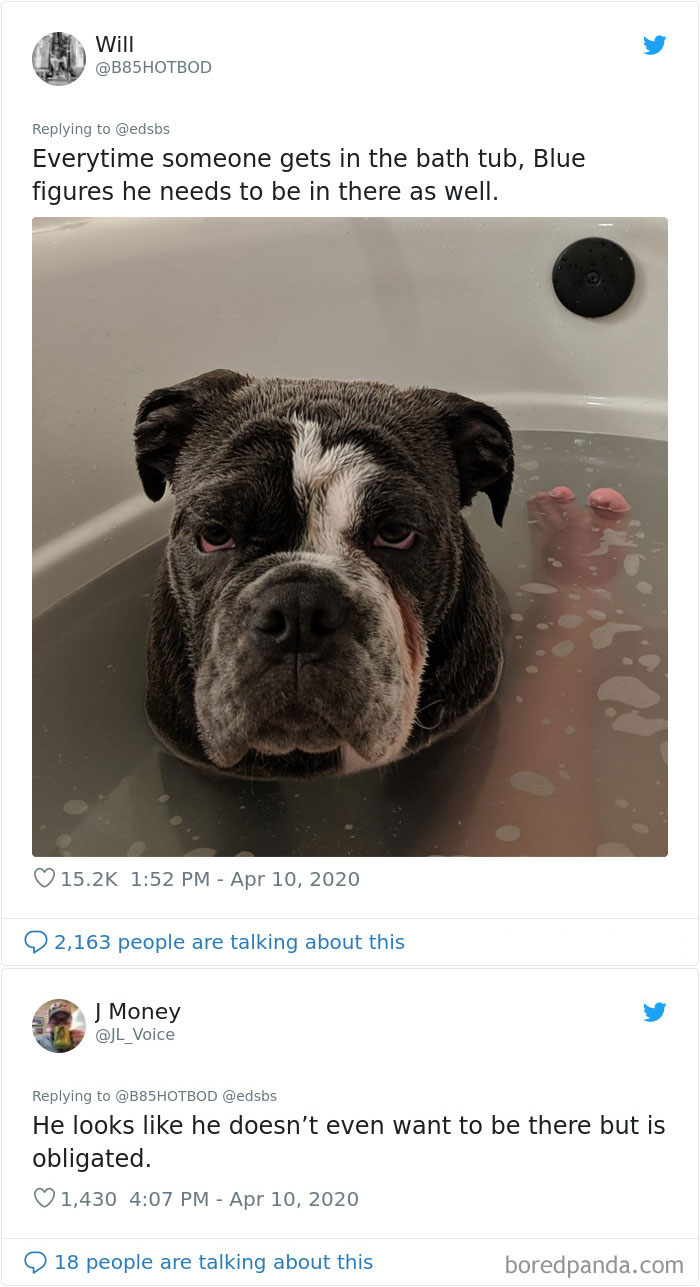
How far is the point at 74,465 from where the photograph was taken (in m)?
1.39

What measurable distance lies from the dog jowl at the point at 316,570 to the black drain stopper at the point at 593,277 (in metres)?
0.56

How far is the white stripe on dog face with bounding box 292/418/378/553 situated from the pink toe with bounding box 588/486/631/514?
798mm

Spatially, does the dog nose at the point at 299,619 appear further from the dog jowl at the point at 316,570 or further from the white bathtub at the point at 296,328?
the white bathtub at the point at 296,328

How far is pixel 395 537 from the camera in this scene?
39.9 inches

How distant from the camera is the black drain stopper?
1.48m

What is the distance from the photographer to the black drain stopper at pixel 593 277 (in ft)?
4.86
